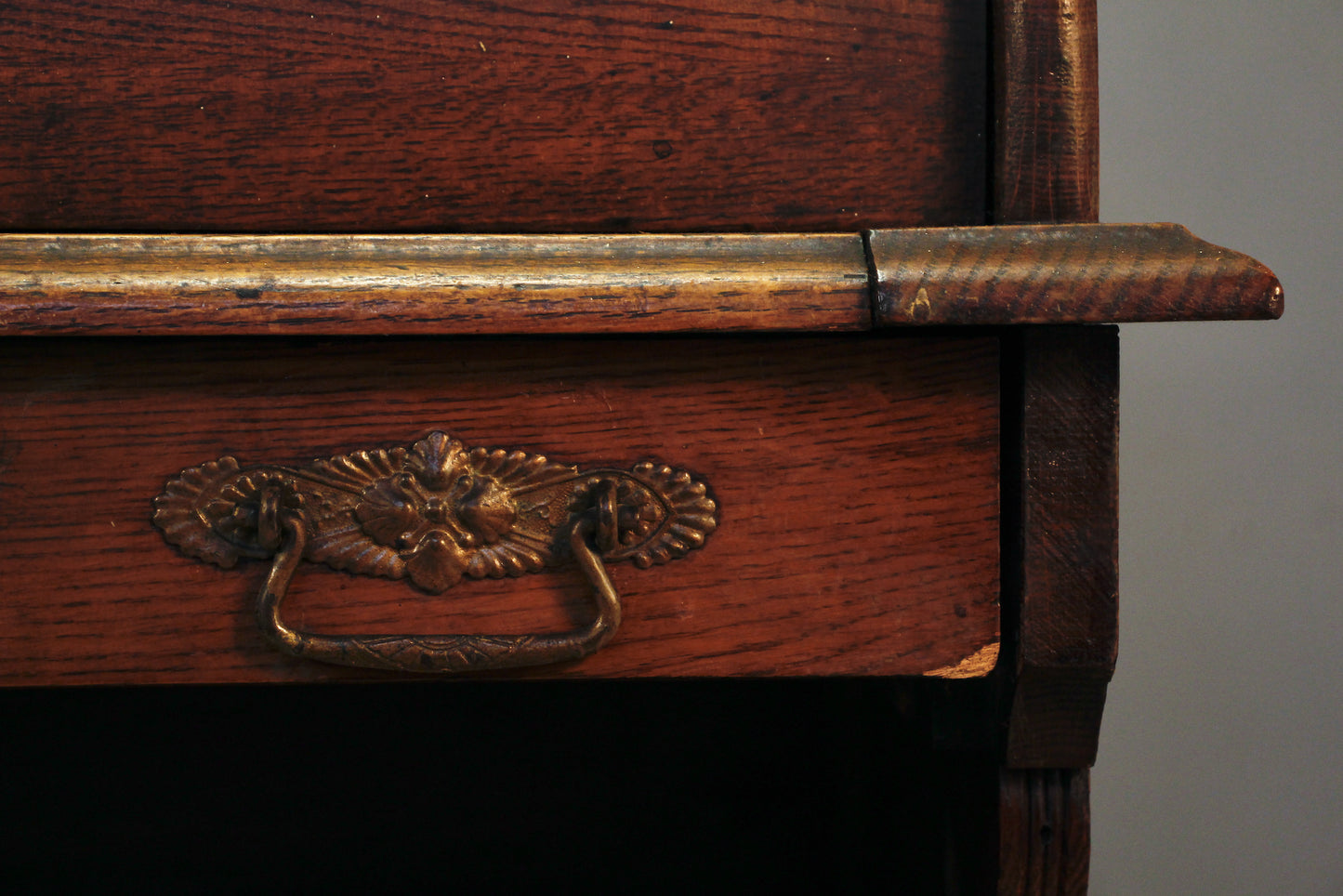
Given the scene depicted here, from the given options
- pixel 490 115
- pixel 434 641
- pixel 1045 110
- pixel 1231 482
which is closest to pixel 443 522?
pixel 434 641

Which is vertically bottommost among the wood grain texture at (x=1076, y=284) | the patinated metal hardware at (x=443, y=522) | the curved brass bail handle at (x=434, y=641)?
the curved brass bail handle at (x=434, y=641)

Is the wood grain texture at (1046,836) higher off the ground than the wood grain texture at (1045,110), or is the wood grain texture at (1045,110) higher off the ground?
the wood grain texture at (1045,110)

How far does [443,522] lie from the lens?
39cm

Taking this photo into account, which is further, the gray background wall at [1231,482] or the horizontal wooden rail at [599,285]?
the gray background wall at [1231,482]

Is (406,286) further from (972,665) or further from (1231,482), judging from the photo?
(1231,482)

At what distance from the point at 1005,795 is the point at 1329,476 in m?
0.68

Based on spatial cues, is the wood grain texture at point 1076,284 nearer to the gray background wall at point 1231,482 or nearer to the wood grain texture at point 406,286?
the wood grain texture at point 406,286

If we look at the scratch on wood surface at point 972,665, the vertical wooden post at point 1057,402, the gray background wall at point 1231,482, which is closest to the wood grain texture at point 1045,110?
the vertical wooden post at point 1057,402

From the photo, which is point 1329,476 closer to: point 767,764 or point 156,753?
point 767,764

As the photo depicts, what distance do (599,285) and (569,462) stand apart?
7cm

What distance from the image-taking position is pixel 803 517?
40 centimetres

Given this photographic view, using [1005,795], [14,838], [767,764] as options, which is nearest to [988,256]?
[1005,795]

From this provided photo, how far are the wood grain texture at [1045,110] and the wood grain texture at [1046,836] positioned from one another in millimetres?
233

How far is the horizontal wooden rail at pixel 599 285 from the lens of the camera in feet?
1.16
